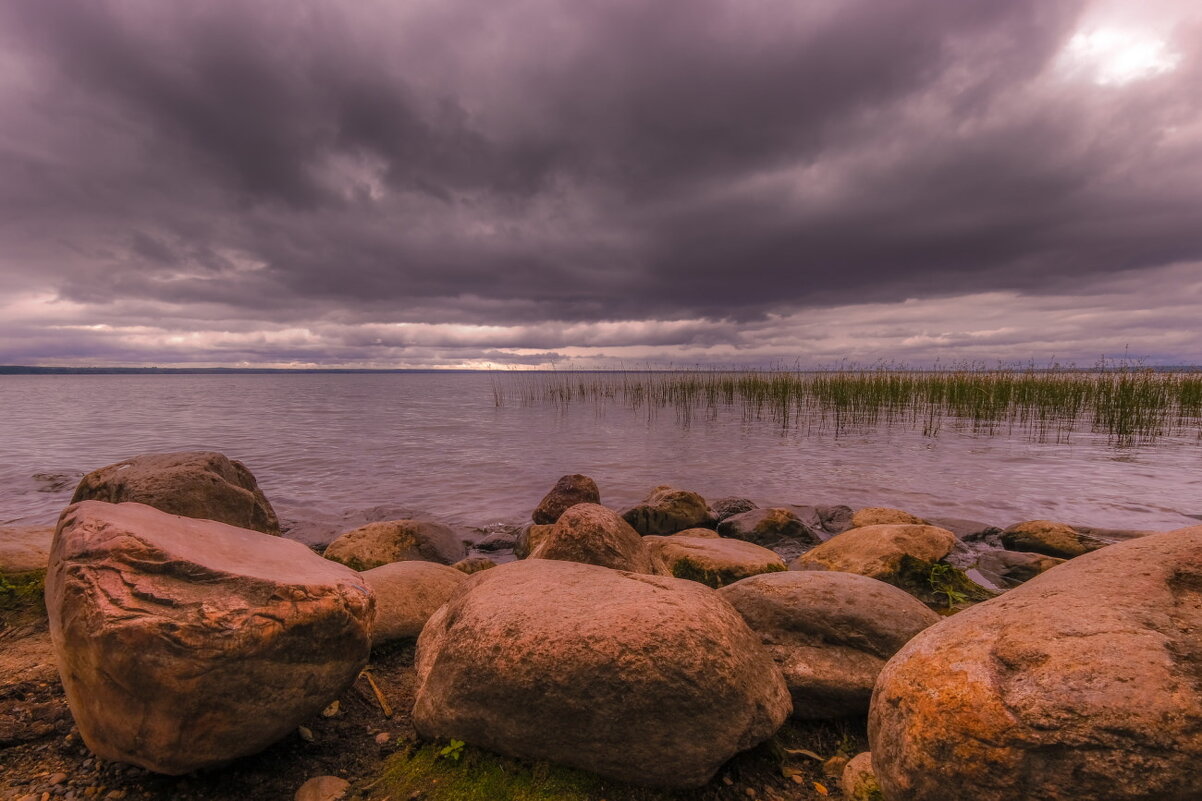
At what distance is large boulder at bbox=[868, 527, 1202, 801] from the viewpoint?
1.94m

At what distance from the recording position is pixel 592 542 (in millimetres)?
4613

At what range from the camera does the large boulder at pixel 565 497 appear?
9.45m

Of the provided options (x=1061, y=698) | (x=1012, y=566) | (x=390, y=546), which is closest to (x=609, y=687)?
(x=1061, y=698)

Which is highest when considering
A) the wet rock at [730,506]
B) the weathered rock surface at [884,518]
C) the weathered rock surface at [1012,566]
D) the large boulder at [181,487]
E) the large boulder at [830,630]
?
the large boulder at [181,487]

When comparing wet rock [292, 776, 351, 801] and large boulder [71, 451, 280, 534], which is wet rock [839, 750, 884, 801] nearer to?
wet rock [292, 776, 351, 801]

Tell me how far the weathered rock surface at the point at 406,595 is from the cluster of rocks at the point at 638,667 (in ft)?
3.07

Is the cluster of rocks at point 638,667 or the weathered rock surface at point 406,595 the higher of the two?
the cluster of rocks at point 638,667

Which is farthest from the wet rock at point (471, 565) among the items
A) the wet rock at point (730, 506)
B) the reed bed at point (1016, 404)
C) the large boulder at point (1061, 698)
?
the reed bed at point (1016, 404)

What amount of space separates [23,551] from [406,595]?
10.7 feet

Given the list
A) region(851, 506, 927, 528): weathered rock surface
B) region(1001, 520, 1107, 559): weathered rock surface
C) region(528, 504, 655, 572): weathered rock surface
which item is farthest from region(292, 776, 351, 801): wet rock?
region(1001, 520, 1107, 559): weathered rock surface

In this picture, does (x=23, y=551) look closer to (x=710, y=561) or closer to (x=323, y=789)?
(x=323, y=789)

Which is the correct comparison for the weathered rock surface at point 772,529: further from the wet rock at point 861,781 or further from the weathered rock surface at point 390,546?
Answer: the wet rock at point 861,781

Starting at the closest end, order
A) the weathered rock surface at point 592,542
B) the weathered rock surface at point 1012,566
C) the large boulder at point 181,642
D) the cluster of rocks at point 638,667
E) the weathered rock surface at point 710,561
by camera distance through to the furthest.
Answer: the cluster of rocks at point 638,667 → the large boulder at point 181,642 → the weathered rock surface at point 592,542 → the weathered rock surface at point 710,561 → the weathered rock surface at point 1012,566

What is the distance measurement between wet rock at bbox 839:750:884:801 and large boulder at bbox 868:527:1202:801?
0.28 m
